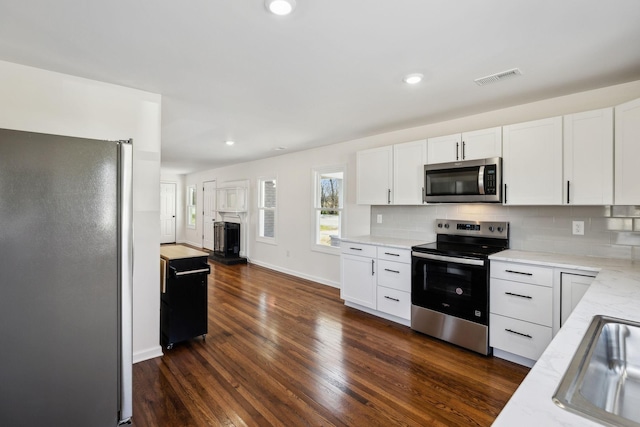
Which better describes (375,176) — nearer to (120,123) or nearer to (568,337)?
(120,123)

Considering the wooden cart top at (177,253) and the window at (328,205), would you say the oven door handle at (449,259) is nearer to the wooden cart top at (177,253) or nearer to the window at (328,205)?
the window at (328,205)

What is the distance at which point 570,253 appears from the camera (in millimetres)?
2764

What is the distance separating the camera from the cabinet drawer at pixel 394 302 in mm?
3332

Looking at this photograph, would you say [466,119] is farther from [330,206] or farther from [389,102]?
[330,206]

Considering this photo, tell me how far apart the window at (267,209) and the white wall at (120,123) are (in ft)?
11.9

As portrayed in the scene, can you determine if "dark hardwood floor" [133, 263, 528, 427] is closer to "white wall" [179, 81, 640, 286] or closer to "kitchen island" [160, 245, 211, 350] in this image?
"kitchen island" [160, 245, 211, 350]

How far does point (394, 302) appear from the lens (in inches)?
136

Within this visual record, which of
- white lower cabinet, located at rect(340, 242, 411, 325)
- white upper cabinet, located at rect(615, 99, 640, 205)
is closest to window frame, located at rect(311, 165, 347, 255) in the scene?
white lower cabinet, located at rect(340, 242, 411, 325)

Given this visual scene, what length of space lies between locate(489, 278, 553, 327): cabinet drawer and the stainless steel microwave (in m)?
0.79

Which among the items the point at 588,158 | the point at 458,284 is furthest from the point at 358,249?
the point at 588,158

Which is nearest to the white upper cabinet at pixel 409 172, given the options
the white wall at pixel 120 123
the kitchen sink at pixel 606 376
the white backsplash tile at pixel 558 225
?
the white backsplash tile at pixel 558 225

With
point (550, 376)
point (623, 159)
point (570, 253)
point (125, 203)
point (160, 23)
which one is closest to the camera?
point (550, 376)

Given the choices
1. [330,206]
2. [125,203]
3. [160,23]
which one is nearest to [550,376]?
[125,203]

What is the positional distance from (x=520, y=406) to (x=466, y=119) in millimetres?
3324
